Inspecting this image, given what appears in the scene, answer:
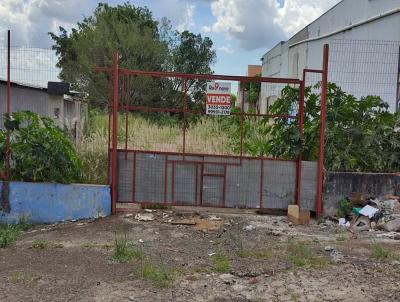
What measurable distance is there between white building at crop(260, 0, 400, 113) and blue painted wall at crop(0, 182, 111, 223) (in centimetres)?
637

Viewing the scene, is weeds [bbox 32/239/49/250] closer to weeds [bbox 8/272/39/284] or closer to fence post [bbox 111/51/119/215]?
weeds [bbox 8/272/39/284]

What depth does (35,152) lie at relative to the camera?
8164 millimetres

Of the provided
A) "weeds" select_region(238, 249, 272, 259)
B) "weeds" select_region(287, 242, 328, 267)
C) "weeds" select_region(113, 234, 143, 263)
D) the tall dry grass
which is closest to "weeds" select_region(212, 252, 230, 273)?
"weeds" select_region(238, 249, 272, 259)

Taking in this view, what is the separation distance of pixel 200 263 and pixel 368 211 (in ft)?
12.2

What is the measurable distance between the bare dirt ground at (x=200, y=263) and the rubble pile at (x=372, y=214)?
32cm

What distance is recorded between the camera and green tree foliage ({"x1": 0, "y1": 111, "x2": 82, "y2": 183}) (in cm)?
816

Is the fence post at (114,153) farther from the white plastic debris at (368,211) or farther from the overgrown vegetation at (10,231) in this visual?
the white plastic debris at (368,211)

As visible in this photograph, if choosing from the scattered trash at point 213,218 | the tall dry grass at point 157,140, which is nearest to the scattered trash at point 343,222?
the scattered trash at point 213,218

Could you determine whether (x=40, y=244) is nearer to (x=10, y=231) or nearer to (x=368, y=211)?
(x=10, y=231)

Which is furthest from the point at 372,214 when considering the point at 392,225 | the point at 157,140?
the point at 157,140

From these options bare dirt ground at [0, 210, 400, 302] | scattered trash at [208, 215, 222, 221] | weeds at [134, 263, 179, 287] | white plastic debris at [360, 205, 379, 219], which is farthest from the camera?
white plastic debris at [360, 205, 379, 219]

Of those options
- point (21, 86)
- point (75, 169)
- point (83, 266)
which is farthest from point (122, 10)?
point (83, 266)

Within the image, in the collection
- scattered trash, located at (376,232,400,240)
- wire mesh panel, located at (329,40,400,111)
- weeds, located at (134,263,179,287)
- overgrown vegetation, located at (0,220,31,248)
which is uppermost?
wire mesh panel, located at (329,40,400,111)

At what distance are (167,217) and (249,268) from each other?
8.91 ft
